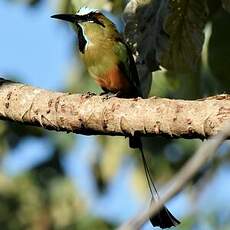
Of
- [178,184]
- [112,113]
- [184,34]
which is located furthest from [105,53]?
[178,184]

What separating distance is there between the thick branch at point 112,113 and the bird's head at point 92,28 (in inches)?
41.2

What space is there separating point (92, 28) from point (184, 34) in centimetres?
100

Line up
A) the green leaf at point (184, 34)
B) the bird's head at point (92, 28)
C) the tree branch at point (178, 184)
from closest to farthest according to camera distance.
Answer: the tree branch at point (178, 184)
the green leaf at point (184, 34)
the bird's head at point (92, 28)

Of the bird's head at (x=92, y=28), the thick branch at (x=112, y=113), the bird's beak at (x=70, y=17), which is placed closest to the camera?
the thick branch at (x=112, y=113)

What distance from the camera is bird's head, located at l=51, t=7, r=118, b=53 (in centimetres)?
387

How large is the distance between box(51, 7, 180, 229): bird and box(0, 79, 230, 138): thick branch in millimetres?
792

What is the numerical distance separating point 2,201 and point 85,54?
315cm

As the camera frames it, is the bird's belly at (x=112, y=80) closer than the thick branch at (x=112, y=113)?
No

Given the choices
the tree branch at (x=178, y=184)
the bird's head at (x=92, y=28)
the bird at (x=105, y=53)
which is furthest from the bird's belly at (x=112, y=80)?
the tree branch at (x=178, y=184)

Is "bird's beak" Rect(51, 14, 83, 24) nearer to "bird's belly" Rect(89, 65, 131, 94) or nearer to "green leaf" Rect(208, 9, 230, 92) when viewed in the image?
"bird's belly" Rect(89, 65, 131, 94)

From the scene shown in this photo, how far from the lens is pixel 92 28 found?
397cm

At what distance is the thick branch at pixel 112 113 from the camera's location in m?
2.18

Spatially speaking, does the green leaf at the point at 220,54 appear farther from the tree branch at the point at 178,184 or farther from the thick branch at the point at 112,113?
the tree branch at the point at 178,184

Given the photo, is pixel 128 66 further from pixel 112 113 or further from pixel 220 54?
pixel 112 113
